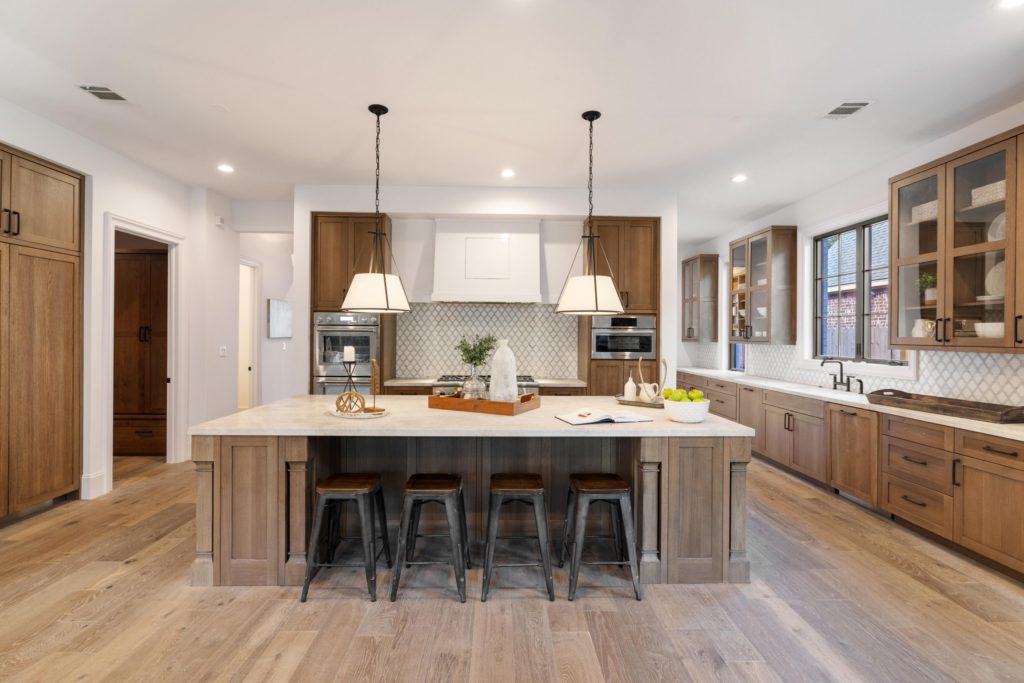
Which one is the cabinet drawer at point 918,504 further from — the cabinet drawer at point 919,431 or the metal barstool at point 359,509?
the metal barstool at point 359,509

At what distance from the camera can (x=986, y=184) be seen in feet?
9.98

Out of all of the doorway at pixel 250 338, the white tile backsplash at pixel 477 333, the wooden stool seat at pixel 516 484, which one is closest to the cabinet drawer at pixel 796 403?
the white tile backsplash at pixel 477 333

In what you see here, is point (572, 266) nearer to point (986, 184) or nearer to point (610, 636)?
point (986, 184)

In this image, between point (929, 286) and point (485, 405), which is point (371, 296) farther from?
point (929, 286)

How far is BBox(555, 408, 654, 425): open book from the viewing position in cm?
261

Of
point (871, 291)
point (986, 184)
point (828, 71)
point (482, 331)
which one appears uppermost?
point (828, 71)

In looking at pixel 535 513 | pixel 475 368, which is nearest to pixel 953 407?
pixel 535 513

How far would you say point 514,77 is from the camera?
288cm

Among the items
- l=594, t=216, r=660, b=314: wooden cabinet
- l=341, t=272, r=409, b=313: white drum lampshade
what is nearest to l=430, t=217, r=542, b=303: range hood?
l=594, t=216, r=660, b=314: wooden cabinet

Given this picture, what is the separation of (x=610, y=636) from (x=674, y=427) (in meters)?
1.00

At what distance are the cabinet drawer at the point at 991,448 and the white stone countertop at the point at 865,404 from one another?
4 centimetres

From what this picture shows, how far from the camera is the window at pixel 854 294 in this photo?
447cm

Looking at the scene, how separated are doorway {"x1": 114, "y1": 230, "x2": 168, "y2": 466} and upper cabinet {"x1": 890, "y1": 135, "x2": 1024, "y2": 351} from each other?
6615 mm

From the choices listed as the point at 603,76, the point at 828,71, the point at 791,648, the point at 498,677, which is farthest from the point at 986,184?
the point at 498,677
